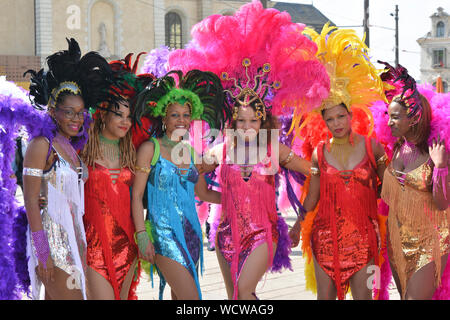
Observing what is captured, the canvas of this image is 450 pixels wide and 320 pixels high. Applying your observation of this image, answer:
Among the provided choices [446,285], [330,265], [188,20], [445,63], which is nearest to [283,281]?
[330,265]

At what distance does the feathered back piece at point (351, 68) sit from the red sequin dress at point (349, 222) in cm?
34

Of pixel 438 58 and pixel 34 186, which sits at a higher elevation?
pixel 438 58

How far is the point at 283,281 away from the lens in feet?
18.5

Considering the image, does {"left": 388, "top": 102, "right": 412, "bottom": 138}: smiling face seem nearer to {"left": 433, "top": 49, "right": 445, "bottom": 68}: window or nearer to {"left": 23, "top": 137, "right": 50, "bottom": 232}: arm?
{"left": 23, "top": 137, "right": 50, "bottom": 232}: arm

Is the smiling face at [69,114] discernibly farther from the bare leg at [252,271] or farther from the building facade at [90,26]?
the building facade at [90,26]

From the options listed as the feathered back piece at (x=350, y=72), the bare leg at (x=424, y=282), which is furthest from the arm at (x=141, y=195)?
the bare leg at (x=424, y=282)

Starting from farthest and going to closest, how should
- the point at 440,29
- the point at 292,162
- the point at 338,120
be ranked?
1. the point at 440,29
2. the point at 292,162
3. the point at 338,120

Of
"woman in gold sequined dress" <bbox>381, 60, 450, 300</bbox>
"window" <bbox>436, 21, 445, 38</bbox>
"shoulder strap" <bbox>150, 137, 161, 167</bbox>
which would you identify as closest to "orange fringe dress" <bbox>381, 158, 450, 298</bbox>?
"woman in gold sequined dress" <bbox>381, 60, 450, 300</bbox>

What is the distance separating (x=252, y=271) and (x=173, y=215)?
64cm

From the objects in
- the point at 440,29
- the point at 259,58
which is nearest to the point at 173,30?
the point at 259,58

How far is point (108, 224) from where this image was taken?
142 inches

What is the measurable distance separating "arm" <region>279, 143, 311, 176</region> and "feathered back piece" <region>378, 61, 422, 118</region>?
2.54 feet

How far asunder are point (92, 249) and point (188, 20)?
89.4ft

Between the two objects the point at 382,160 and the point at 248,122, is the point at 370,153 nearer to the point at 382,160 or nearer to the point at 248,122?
the point at 382,160
